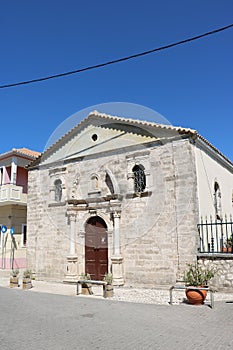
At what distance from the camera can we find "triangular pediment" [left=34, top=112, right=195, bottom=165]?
1191cm

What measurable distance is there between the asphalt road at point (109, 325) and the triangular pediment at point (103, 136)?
19.6ft

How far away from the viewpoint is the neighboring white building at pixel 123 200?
35.2 ft

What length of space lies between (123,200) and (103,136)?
2.93 meters

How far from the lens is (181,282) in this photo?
33.0 ft

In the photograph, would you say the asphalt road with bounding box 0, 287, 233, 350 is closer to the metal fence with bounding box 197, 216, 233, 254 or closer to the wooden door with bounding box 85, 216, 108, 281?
the metal fence with bounding box 197, 216, 233, 254

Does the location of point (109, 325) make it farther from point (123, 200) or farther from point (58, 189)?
point (58, 189)

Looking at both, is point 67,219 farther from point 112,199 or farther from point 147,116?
point 147,116

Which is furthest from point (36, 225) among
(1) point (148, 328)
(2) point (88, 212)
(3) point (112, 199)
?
(1) point (148, 328)

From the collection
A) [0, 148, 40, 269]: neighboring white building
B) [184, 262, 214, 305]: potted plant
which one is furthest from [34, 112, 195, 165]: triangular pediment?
[184, 262, 214, 305]: potted plant

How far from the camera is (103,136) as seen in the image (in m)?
13.1

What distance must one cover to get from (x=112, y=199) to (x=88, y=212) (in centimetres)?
138

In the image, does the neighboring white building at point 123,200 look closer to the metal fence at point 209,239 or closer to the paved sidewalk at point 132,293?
the metal fence at point 209,239

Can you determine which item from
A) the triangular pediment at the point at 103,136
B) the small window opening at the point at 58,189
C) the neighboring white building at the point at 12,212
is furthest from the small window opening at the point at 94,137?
the neighboring white building at the point at 12,212

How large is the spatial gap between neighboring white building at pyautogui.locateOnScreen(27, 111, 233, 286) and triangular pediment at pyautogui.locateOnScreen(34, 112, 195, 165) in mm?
41
